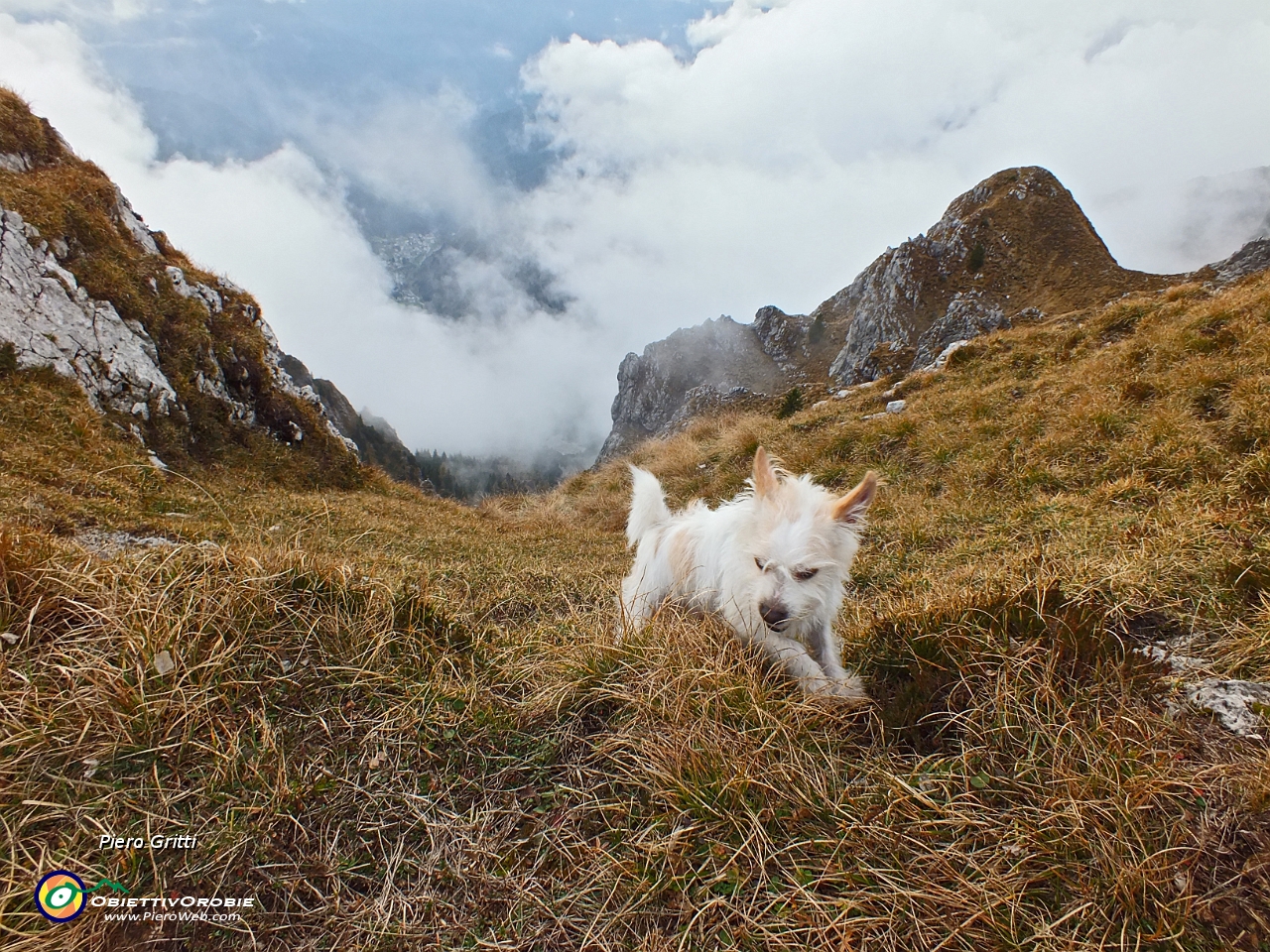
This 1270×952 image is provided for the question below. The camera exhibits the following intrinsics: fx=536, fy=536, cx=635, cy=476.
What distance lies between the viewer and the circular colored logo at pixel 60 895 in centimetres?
168

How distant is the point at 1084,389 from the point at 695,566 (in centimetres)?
773

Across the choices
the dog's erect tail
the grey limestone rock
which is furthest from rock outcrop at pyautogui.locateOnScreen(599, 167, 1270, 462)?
the grey limestone rock

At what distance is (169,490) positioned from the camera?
781cm

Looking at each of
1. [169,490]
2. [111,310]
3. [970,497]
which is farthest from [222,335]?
[970,497]

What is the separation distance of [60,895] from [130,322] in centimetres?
1363

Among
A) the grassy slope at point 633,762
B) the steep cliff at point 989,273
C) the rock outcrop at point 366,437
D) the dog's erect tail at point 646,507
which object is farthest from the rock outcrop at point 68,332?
the steep cliff at point 989,273

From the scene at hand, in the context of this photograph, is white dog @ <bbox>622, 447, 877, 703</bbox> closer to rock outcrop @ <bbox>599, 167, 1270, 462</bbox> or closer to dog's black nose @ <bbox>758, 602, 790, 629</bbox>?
dog's black nose @ <bbox>758, 602, 790, 629</bbox>

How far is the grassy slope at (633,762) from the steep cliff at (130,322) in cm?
969

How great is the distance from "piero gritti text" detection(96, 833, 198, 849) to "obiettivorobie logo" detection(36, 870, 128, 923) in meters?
0.10

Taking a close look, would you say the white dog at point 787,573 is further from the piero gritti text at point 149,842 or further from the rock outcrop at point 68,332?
the rock outcrop at point 68,332

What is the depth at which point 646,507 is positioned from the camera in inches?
210

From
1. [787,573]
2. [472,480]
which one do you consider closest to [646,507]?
[787,573]

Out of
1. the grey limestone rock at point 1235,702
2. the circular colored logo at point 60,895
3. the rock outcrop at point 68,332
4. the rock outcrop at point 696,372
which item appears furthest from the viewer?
the rock outcrop at point 696,372

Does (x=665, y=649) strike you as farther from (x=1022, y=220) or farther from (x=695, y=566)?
(x=1022, y=220)
